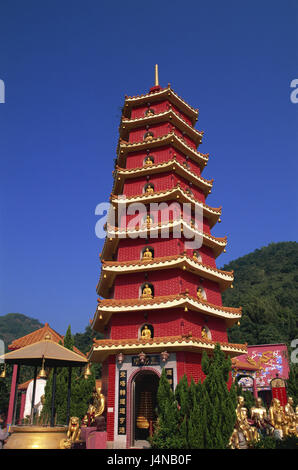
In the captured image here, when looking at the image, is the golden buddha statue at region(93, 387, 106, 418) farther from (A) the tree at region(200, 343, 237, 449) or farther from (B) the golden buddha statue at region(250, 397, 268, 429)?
(B) the golden buddha statue at region(250, 397, 268, 429)

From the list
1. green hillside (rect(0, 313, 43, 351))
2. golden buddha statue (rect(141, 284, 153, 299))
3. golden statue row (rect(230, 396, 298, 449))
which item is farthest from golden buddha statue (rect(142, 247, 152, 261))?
green hillside (rect(0, 313, 43, 351))

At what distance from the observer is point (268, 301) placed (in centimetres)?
6831

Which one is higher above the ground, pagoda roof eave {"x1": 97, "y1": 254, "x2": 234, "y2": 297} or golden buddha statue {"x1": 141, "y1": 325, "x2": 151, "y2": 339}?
pagoda roof eave {"x1": 97, "y1": 254, "x2": 234, "y2": 297}

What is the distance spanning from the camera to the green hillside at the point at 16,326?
17362cm

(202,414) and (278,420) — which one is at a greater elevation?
(202,414)

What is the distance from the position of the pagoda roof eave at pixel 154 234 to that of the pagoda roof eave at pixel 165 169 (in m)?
3.80

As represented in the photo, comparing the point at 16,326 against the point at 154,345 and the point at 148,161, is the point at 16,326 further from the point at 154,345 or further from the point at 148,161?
the point at 154,345

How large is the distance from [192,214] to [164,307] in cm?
708

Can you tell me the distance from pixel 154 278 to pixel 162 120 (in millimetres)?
11432

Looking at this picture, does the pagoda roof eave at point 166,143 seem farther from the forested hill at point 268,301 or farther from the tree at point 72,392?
the forested hill at point 268,301

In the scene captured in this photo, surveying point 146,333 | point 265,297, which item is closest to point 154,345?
point 146,333

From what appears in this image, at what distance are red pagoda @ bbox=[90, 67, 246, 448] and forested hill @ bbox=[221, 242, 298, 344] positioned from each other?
123 feet

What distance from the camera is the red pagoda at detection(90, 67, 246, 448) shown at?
60.4 feet

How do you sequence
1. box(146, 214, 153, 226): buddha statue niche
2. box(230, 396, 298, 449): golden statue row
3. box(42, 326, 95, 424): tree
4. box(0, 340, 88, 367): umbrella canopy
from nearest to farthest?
box(0, 340, 88, 367): umbrella canopy
box(230, 396, 298, 449): golden statue row
box(146, 214, 153, 226): buddha statue niche
box(42, 326, 95, 424): tree
